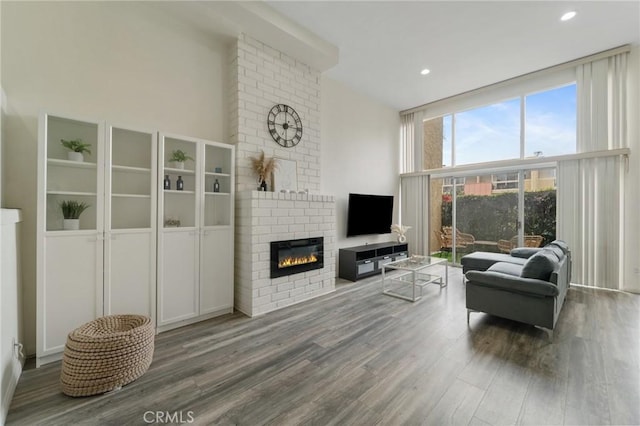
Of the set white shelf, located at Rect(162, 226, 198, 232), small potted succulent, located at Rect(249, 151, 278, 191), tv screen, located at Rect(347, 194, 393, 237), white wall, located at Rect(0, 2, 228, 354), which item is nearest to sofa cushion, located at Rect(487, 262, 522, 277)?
tv screen, located at Rect(347, 194, 393, 237)

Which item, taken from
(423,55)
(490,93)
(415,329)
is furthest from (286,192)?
(490,93)

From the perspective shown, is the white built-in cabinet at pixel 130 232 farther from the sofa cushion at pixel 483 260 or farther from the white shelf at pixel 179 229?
the sofa cushion at pixel 483 260

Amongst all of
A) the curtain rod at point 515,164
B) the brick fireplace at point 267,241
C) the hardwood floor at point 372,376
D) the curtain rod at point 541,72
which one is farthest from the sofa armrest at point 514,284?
the curtain rod at point 541,72

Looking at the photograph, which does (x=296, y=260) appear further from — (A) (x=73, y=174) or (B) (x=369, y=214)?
(A) (x=73, y=174)

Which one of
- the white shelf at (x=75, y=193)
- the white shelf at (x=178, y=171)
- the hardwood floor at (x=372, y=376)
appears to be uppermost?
the white shelf at (x=178, y=171)

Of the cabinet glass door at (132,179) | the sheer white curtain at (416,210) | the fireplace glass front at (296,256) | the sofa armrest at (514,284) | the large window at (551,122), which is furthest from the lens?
the sheer white curtain at (416,210)

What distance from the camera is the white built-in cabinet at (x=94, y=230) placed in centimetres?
213

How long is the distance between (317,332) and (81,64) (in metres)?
3.46

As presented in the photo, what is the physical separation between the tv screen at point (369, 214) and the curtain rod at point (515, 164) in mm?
1215

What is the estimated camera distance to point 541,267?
2592 millimetres

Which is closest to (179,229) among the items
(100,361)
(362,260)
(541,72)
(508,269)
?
(100,361)

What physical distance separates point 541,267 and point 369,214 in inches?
119

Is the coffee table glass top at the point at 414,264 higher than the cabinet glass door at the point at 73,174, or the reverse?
the cabinet glass door at the point at 73,174

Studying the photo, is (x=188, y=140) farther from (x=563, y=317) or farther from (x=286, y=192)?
(x=563, y=317)
